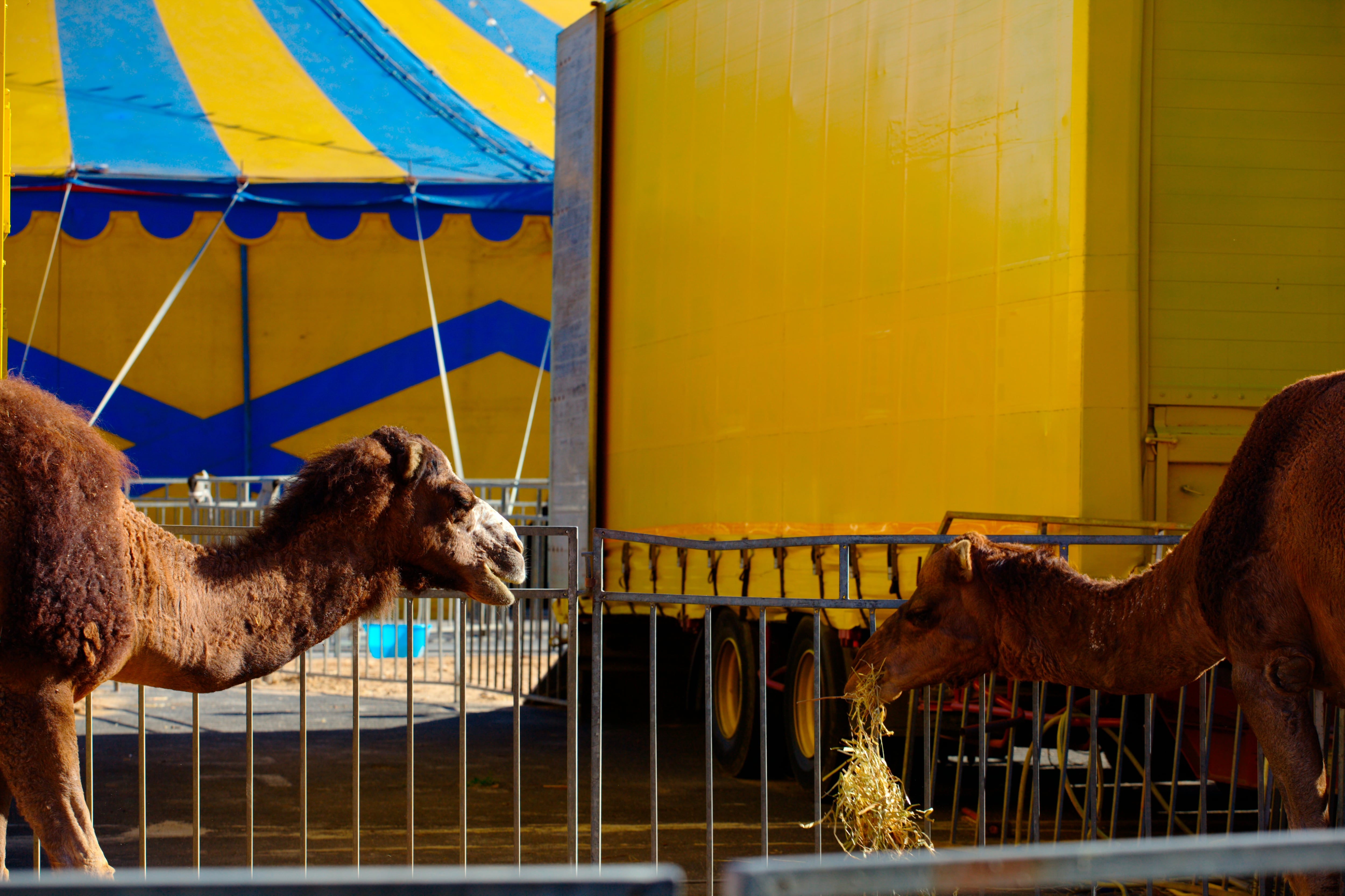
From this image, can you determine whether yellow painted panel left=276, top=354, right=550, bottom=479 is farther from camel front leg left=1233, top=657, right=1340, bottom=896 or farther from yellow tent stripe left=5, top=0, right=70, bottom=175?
camel front leg left=1233, top=657, right=1340, bottom=896

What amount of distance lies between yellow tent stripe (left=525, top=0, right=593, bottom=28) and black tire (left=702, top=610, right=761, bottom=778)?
13.2 m

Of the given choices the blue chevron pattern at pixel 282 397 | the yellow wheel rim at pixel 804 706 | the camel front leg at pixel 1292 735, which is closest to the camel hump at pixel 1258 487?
the camel front leg at pixel 1292 735

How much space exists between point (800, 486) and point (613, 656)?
4.27 meters

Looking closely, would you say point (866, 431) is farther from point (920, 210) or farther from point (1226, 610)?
point (1226, 610)

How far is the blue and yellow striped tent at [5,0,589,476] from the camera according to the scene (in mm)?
16750

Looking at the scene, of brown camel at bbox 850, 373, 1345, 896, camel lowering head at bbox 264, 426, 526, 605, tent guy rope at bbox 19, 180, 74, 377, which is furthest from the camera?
tent guy rope at bbox 19, 180, 74, 377

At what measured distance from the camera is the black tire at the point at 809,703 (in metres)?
8.20

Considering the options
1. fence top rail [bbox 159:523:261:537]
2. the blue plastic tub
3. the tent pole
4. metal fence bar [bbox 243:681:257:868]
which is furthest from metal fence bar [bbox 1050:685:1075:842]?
the tent pole

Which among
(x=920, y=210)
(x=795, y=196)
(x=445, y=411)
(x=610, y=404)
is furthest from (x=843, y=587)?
(x=445, y=411)

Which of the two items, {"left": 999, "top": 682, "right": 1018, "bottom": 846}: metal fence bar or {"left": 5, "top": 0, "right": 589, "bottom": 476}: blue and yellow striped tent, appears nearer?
{"left": 999, "top": 682, "right": 1018, "bottom": 846}: metal fence bar

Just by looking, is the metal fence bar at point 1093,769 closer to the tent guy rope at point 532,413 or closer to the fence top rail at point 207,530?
the fence top rail at point 207,530

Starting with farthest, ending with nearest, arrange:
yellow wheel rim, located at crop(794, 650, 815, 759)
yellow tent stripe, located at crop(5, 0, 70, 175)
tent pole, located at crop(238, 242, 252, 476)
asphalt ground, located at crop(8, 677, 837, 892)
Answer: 1. tent pole, located at crop(238, 242, 252, 476)
2. yellow tent stripe, located at crop(5, 0, 70, 175)
3. yellow wheel rim, located at crop(794, 650, 815, 759)
4. asphalt ground, located at crop(8, 677, 837, 892)

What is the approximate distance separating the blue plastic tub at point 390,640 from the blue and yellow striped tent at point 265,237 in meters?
3.38

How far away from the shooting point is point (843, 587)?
511 centimetres
